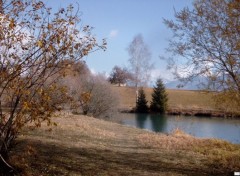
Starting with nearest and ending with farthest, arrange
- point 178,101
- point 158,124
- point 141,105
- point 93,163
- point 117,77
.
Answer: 1. point 93,163
2. point 158,124
3. point 141,105
4. point 178,101
5. point 117,77

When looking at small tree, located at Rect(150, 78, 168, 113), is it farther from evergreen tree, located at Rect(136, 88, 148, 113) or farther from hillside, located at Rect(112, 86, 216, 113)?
hillside, located at Rect(112, 86, 216, 113)

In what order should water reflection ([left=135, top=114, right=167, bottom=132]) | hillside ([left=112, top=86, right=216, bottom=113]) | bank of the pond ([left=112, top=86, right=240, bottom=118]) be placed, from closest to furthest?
water reflection ([left=135, top=114, right=167, bottom=132]) < bank of the pond ([left=112, top=86, right=240, bottom=118]) < hillside ([left=112, top=86, right=216, bottom=113])

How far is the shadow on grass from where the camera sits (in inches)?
297

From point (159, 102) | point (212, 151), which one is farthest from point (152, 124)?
point (212, 151)

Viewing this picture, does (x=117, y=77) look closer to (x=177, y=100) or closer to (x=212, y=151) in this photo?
(x=177, y=100)

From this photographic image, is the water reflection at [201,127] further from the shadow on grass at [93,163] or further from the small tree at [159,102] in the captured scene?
the small tree at [159,102]

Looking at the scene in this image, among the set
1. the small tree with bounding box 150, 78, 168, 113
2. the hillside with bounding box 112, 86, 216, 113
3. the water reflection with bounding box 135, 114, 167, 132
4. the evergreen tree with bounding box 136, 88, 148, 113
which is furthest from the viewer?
the hillside with bounding box 112, 86, 216, 113

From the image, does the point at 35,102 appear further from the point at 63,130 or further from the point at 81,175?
the point at 63,130

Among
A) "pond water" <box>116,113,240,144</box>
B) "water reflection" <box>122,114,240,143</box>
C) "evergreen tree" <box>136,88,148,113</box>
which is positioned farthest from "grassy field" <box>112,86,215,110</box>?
"water reflection" <box>122,114,240,143</box>

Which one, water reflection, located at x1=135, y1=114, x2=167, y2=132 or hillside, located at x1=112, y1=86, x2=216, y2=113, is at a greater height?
hillside, located at x1=112, y1=86, x2=216, y2=113

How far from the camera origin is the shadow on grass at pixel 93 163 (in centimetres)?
753

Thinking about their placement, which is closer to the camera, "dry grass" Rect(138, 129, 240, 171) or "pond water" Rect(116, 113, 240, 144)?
"dry grass" Rect(138, 129, 240, 171)

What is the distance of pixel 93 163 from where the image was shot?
336 inches

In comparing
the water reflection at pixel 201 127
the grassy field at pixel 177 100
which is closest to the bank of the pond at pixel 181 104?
the grassy field at pixel 177 100
